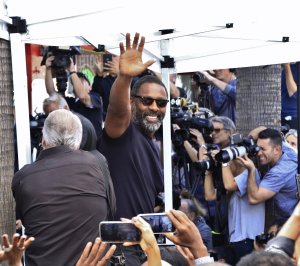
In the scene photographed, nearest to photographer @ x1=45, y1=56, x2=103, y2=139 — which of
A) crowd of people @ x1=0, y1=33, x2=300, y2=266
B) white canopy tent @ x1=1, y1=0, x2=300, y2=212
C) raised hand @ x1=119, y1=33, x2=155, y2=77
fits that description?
crowd of people @ x1=0, y1=33, x2=300, y2=266

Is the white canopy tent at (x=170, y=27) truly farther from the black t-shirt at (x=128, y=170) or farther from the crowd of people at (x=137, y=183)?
the black t-shirt at (x=128, y=170)

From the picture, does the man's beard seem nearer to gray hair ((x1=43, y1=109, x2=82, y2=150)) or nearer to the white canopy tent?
the white canopy tent

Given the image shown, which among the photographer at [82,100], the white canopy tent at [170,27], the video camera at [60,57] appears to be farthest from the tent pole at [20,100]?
the photographer at [82,100]

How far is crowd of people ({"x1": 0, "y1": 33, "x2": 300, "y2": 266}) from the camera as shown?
3.39 m

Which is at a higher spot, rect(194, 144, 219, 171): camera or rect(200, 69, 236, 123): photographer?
rect(200, 69, 236, 123): photographer

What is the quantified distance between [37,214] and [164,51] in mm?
2463

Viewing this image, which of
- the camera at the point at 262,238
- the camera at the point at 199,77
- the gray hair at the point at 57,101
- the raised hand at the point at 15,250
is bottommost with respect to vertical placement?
the camera at the point at 262,238

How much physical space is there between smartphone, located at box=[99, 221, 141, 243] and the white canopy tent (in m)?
1.57

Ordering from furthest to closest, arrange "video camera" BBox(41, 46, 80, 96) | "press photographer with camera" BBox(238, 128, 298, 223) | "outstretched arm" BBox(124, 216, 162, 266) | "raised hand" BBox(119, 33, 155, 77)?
"video camera" BBox(41, 46, 80, 96)
"press photographer with camera" BBox(238, 128, 298, 223)
"raised hand" BBox(119, 33, 155, 77)
"outstretched arm" BBox(124, 216, 162, 266)

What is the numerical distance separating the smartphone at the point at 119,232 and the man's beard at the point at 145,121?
6.19ft

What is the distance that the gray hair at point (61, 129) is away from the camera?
4320 mm

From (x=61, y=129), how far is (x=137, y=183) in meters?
0.78

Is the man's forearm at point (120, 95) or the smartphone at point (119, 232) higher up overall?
the man's forearm at point (120, 95)

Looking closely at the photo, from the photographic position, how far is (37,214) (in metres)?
4.20
